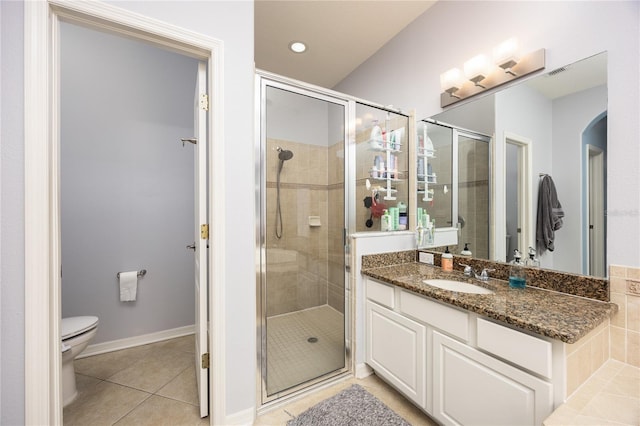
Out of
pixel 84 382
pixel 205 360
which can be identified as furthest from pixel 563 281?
pixel 84 382

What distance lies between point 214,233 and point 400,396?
164 cm

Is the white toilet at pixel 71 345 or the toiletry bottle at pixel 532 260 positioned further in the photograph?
the white toilet at pixel 71 345

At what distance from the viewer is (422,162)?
7.23 feet

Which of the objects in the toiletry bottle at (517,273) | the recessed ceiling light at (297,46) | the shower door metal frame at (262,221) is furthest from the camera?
the recessed ceiling light at (297,46)

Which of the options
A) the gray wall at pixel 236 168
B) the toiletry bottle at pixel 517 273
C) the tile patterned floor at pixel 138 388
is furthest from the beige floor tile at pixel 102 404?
the toiletry bottle at pixel 517 273

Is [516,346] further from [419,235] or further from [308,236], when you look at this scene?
[308,236]

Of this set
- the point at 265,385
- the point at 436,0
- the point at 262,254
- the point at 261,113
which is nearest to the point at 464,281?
the point at 262,254

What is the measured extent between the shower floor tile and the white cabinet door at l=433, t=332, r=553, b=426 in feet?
2.57

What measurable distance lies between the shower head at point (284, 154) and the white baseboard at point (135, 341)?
2118 millimetres

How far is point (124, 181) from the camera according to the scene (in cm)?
241

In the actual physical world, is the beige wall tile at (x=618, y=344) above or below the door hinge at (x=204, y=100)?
below

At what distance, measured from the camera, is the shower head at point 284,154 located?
182 cm

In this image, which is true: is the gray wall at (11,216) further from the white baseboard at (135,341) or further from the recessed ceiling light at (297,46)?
the recessed ceiling light at (297,46)

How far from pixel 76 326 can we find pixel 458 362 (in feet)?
8.30
